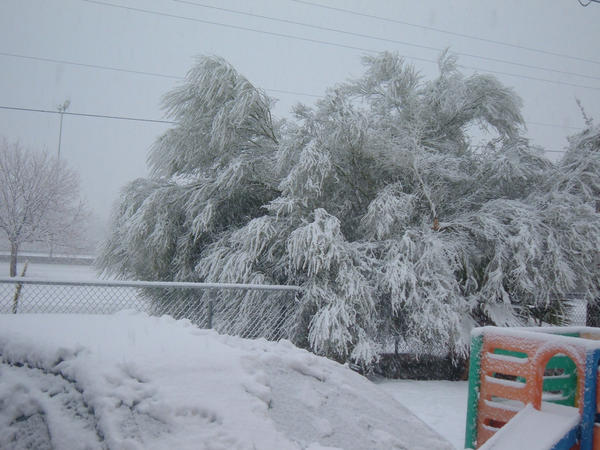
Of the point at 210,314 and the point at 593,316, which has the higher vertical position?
the point at 210,314

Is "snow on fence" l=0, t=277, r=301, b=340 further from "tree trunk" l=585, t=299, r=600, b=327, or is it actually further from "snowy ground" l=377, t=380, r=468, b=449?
"tree trunk" l=585, t=299, r=600, b=327

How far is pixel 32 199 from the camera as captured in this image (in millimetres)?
15969

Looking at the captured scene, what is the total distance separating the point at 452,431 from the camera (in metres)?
4.04

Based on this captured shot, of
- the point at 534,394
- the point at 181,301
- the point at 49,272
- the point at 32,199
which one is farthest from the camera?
the point at 49,272

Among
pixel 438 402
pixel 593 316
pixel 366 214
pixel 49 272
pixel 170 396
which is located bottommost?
pixel 49 272

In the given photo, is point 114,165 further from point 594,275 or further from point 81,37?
point 594,275

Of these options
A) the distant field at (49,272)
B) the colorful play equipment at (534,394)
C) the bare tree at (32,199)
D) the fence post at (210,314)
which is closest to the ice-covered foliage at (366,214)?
the fence post at (210,314)

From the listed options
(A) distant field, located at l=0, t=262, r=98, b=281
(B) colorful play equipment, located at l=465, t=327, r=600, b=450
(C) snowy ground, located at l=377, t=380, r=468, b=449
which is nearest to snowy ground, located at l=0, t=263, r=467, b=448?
(B) colorful play equipment, located at l=465, t=327, r=600, b=450

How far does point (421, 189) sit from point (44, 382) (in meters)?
5.76

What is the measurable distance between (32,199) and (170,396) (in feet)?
55.4

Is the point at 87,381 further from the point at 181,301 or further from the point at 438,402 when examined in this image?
the point at 181,301

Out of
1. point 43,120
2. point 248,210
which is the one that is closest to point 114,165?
point 43,120

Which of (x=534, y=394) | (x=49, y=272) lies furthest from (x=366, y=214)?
(x=49, y=272)

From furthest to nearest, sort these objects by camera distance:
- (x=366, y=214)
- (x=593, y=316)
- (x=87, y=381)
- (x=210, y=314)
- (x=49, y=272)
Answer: (x=49, y=272)
(x=593, y=316)
(x=366, y=214)
(x=210, y=314)
(x=87, y=381)
